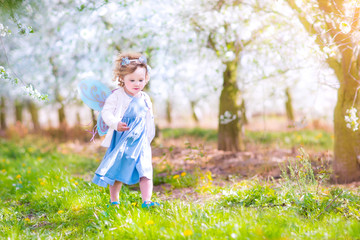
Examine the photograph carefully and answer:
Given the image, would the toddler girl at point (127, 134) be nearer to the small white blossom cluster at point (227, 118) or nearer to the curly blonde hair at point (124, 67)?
the curly blonde hair at point (124, 67)

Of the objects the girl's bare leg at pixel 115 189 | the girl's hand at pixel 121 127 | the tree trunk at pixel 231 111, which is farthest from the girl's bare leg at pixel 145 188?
the tree trunk at pixel 231 111

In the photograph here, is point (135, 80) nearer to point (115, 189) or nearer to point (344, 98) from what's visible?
point (115, 189)

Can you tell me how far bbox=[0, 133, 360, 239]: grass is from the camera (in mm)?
2812

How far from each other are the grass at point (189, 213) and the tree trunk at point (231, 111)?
97.6 inches

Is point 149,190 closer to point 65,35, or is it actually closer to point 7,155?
point 65,35

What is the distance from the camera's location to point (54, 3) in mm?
6270

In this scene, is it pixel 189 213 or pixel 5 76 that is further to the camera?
pixel 5 76

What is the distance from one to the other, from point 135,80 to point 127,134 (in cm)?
57

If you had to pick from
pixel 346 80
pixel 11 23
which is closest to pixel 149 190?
pixel 11 23

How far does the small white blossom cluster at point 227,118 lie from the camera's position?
691cm

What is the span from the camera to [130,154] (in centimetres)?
350

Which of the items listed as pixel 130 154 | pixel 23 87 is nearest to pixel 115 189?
pixel 130 154

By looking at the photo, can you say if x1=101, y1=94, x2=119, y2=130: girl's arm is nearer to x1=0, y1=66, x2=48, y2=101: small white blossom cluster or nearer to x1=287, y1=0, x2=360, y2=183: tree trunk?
x1=0, y1=66, x2=48, y2=101: small white blossom cluster

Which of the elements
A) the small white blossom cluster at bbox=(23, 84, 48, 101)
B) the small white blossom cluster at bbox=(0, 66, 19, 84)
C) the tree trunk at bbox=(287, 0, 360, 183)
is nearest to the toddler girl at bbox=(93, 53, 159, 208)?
the small white blossom cluster at bbox=(23, 84, 48, 101)
